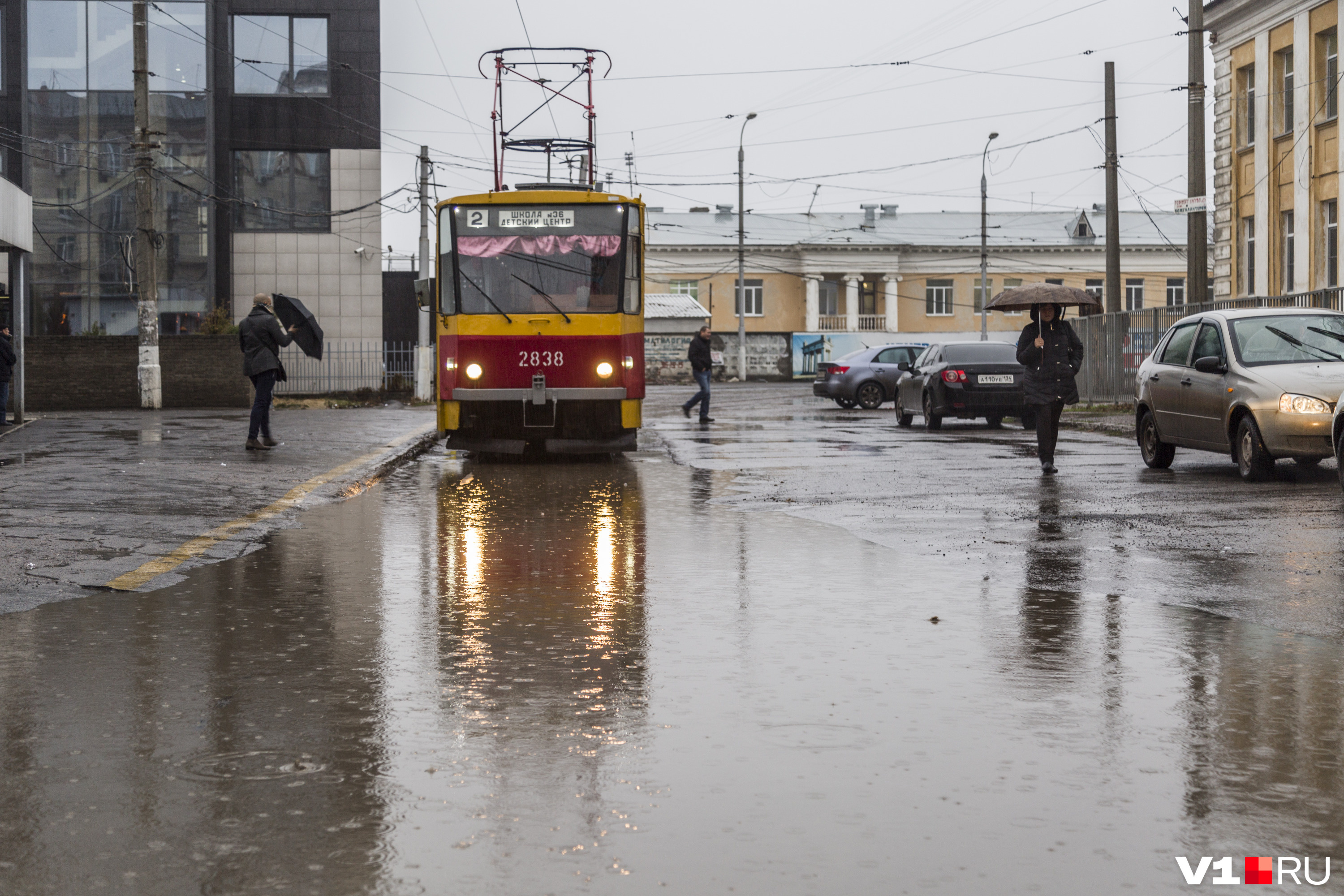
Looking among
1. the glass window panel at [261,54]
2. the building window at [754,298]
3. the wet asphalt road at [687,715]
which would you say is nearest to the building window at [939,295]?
the building window at [754,298]

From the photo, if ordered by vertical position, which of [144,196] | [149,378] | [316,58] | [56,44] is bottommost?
[149,378]

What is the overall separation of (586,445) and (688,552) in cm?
853

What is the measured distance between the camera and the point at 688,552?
984 cm

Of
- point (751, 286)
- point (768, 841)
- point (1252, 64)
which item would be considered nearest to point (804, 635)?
point (768, 841)

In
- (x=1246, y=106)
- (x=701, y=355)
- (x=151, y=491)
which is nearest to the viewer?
(x=151, y=491)

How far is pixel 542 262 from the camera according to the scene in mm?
18359

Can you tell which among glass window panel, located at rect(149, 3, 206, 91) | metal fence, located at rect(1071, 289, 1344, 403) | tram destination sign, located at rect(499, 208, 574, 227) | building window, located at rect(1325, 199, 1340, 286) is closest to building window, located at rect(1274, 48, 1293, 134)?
building window, located at rect(1325, 199, 1340, 286)

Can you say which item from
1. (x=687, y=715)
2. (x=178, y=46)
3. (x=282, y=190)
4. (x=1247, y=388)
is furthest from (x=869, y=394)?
(x=687, y=715)

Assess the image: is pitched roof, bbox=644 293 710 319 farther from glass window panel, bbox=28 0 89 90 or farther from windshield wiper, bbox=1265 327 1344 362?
windshield wiper, bbox=1265 327 1344 362

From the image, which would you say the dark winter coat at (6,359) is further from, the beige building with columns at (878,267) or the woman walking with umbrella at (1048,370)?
the beige building with columns at (878,267)

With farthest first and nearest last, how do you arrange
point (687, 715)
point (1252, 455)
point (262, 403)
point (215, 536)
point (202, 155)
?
1. point (202, 155)
2. point (262, 403)
3. point (1252, 455)
4. point (215, 536)
5. point (687, 715)

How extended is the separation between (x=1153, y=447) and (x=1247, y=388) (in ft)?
6.87

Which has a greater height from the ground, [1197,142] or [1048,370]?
[1197,142]

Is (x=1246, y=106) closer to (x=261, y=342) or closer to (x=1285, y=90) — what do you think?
(x=1285, y=90)
